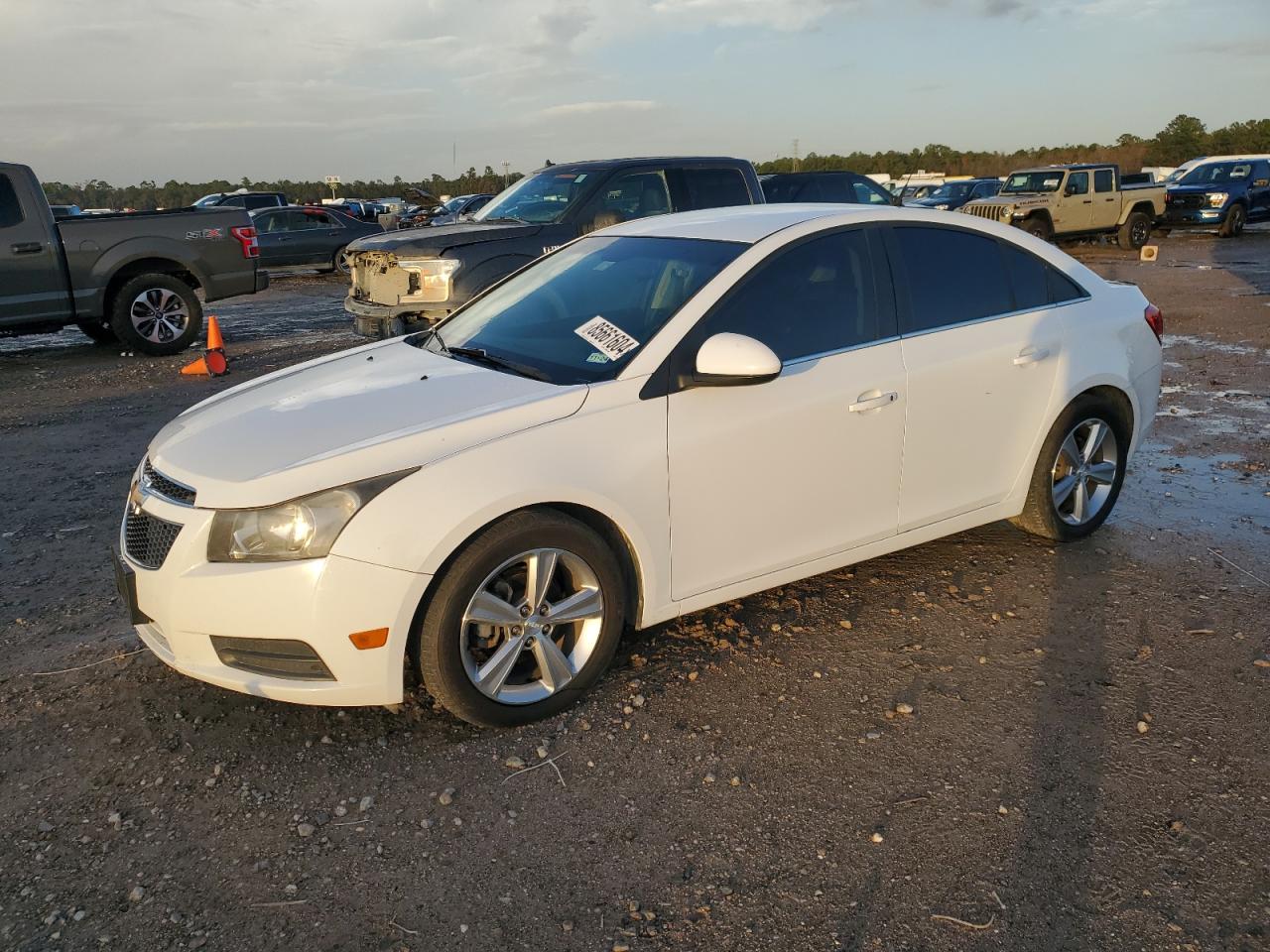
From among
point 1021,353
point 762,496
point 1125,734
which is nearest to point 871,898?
point 1125,734

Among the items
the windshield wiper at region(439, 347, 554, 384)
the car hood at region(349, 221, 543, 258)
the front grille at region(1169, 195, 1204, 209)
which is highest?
the car hood at region(349, 221, 543, 258)

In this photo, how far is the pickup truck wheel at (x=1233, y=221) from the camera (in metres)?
24.7

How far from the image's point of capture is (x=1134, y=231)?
2383 cm

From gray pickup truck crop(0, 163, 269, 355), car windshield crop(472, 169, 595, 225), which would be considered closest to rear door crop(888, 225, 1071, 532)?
car windshield crop(472, 169, 595, 225)

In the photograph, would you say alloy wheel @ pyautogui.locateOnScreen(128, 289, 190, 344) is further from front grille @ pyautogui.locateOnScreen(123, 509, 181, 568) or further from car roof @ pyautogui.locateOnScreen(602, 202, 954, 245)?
front grille @ pyautogui.locateOnScreen(123, 509, 181, 568)

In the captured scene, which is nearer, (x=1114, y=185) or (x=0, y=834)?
(x=0, y=834)

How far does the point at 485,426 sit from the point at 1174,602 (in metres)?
3.05

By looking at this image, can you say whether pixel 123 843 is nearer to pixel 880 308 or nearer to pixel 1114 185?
pixel 880 308

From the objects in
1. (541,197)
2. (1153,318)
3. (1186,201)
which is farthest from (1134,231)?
(1153,318)

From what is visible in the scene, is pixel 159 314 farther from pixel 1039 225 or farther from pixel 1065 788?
pixel 1039 225

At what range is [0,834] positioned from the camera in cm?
291

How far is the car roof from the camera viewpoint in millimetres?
4090

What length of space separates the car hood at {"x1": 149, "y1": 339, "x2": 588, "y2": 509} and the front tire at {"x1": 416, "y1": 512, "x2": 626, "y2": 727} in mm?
351

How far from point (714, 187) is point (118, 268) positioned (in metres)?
6.32
